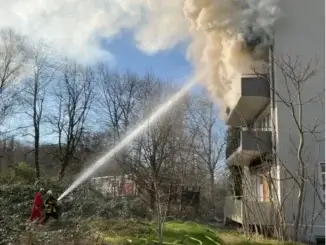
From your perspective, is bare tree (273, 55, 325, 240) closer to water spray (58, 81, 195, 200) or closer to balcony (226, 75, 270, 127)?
balcony (226, 75, 270, 127)

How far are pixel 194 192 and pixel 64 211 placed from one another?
10.3 metres

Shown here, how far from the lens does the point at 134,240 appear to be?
1056 centimetres

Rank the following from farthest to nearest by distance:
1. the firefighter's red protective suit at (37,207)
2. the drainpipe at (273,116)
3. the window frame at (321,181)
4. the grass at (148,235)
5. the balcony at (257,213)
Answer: the drainpipe at (273,116), the window frame at (321,181), the balcony at (257,213), the firefighter's red protective suit at (37,207), the grass at (148,235)

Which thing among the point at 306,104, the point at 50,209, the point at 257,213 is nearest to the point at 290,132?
the point at 306,104

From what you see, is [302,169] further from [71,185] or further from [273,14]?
[71,185]

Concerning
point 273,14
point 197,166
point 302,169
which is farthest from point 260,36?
point 197,166

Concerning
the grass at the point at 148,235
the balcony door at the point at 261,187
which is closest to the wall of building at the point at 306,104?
the grass at the point at 148,235

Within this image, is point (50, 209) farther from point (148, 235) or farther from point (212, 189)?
point (212, 189)

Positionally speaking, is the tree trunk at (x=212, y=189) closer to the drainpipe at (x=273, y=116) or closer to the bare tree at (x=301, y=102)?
the drainpipe at (x=273, y=116)

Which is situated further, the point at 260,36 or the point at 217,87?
the point at 217,87

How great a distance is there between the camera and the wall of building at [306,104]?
49.4ft

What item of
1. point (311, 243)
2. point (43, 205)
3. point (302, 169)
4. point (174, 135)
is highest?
point (174, 135)

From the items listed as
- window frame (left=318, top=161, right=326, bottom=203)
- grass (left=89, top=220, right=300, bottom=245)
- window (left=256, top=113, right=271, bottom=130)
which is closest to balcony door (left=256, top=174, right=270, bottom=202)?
window (left=256, top=113, right=271, bottom=130)

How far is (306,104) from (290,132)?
1270mm
